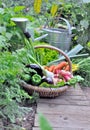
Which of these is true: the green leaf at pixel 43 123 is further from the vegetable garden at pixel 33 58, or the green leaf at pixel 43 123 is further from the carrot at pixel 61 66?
the carrot at pixel 61 66

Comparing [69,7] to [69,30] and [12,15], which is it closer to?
[69,30]

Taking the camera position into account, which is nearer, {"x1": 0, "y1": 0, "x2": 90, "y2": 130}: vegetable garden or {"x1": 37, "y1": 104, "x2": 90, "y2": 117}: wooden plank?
{"x1": 0, "y1": 0, "x2": 90, "y2": 130}: vegetable garden

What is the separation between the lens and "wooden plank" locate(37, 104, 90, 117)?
1.92 metres

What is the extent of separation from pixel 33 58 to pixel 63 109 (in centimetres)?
61

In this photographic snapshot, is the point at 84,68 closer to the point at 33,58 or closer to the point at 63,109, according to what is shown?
the point at 33,58

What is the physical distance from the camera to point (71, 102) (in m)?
2.11

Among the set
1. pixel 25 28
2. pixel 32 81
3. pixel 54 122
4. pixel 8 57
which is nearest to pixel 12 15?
pixel 25 28

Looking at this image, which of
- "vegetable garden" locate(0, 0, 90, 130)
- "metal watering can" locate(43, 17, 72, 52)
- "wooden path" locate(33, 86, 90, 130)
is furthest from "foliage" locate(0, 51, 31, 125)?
"metal watering can" locate(43, 17, 72, 52)

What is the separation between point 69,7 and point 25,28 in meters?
1.42

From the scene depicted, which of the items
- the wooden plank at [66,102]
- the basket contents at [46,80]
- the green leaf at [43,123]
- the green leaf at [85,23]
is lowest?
the wooden plank at [66,102]

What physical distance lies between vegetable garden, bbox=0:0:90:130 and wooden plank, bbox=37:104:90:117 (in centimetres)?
12

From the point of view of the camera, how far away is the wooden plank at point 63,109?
1915 mm

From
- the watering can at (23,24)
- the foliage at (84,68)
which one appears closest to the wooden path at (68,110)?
the foliage at (84,68)

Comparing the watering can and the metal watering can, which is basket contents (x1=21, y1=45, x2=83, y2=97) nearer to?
the watering can
